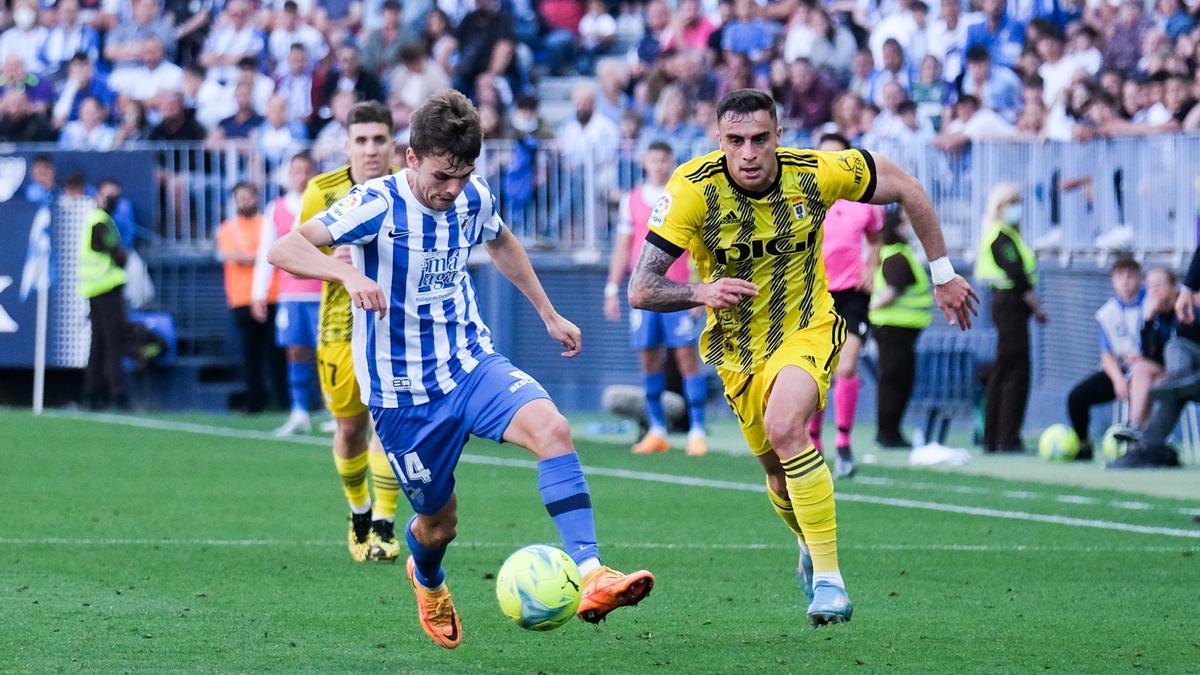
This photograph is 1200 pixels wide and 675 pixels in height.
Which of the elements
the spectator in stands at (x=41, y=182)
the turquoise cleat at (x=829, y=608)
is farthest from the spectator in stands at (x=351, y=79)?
the turquoise cleat at (x=829, y=608)

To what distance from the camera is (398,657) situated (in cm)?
747

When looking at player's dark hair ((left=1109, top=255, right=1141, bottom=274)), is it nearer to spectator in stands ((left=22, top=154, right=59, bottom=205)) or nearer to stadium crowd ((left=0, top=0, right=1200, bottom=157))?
stadium crowd ((left=0, top=0, right=1200, bottom=157))

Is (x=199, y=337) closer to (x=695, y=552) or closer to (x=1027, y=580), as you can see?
(x=695, y=552)

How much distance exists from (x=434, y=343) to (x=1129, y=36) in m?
13.5

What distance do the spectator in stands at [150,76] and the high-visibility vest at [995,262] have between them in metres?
10.8

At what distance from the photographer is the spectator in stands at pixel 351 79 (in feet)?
73.6

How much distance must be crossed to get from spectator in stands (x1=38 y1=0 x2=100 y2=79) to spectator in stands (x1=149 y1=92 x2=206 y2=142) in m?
3.52

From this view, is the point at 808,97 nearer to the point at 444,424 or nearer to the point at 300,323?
the point at 300,323

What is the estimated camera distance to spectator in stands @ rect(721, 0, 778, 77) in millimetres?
22391

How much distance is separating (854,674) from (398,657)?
168cm

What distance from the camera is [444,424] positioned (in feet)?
24.5

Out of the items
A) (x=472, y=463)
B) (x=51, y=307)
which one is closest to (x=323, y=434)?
(x=472, y=463)

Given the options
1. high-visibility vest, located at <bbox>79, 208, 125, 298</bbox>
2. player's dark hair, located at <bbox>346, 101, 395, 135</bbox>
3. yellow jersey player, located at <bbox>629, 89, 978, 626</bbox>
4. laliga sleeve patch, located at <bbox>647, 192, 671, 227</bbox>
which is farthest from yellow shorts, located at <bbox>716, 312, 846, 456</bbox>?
high-visibility vest, located at <bbox>79, 208, 125, 298</bbox>

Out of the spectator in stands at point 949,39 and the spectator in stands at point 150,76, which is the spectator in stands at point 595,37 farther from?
the spectator in stands at point 949,39
